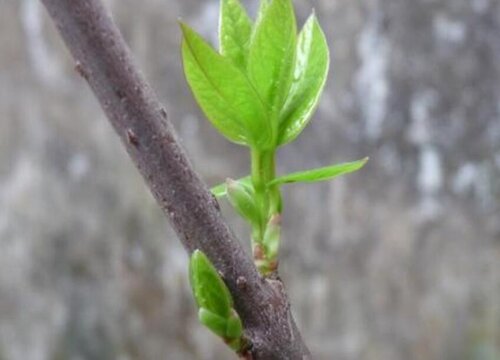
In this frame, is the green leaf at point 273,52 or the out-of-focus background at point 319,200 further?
the out-of-focus background at point 319,200

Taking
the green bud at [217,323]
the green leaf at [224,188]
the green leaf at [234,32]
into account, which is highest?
the green leaf at [234,32]

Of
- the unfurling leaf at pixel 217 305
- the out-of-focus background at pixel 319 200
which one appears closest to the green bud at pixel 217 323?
the unfurling leaf at pixel 217 305

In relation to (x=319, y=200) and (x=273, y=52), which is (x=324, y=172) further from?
(x=319, y=200)

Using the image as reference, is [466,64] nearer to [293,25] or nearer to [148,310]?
[148,310]

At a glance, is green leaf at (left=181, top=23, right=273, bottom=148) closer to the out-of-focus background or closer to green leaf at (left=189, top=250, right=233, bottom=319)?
green leaf at (left=189, top=250, right=233, bottom=319)

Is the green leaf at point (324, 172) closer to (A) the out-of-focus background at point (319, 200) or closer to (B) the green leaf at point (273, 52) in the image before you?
(B) the green leaf at point (273, 52)

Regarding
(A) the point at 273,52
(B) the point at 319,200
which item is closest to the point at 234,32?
(A) the point at 273,52

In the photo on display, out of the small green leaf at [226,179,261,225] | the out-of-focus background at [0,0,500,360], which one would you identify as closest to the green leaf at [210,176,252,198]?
the small green leaf at [226,179,261,225]
